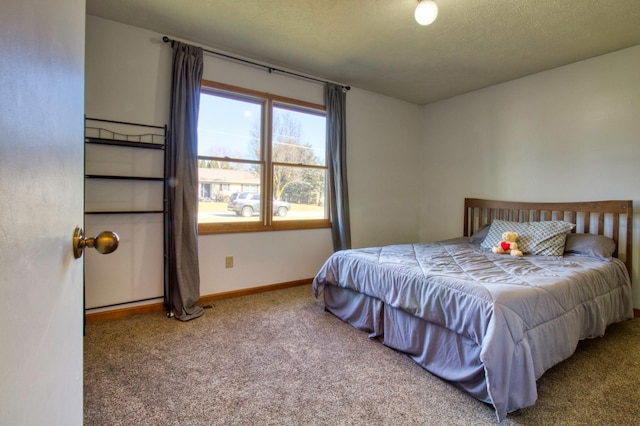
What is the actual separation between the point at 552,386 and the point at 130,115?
3.54 meters

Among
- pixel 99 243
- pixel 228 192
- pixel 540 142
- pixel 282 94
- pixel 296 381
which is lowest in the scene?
pixel 296 381

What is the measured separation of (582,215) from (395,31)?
257 cm

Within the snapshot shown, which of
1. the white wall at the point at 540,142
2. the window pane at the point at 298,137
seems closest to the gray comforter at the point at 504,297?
the white wall at the point at 540,142

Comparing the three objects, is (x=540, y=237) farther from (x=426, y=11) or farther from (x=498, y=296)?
(x=426, y=11)

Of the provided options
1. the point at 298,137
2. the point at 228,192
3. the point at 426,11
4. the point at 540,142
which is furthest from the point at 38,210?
the point at 540,142

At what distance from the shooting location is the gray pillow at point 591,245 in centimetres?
273

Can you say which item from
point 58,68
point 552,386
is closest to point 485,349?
point 552,386

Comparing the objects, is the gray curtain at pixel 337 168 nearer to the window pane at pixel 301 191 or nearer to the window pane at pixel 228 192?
the window pane at pixel 301 191

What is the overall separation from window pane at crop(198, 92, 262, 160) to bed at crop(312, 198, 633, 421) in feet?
4.96

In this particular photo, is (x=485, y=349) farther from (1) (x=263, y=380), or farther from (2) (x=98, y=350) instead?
(2) (x=98, y=350)

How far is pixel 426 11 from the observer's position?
2127 millimetres

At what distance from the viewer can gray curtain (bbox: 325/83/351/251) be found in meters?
3.74

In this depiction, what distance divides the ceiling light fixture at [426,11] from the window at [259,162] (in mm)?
1680

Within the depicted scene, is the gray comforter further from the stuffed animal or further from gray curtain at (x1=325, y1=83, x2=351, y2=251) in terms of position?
gray curtain at (x1=325, y1=83, x2=351, y2=251)
